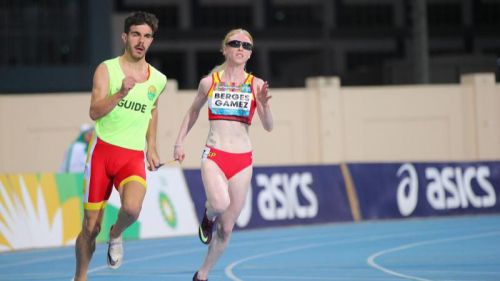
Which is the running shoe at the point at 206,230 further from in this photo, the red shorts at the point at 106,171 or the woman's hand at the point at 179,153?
the red shorts at the point at 106,171

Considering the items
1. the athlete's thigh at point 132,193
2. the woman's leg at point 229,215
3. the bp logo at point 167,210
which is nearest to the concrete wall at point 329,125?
the bp logo at point 167,210

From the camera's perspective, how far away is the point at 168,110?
97.6 feet

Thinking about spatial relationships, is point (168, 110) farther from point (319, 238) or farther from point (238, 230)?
point (319, 238)

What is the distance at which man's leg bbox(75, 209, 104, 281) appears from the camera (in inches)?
444

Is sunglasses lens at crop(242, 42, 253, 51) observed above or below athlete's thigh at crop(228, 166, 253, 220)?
above

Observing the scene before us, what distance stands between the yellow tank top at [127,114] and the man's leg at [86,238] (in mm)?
692

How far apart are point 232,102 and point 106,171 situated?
5.18ft

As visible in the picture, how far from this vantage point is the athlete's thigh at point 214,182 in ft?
39.3

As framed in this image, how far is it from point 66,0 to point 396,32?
83.8 feet

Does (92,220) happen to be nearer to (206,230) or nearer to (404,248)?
(206,230)

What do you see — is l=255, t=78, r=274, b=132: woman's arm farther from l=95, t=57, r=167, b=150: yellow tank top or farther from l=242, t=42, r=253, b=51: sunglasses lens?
l=95, t=57, r=167, b=150: yellow tank top

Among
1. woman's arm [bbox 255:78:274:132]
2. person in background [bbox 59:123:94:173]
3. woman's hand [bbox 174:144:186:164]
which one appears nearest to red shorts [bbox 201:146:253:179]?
woman's hand [bbox 174:144:186:164]

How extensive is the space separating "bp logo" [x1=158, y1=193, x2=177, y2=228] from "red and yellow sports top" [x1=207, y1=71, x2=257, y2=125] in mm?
9216

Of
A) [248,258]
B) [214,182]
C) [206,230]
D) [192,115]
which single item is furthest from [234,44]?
[248,258]
